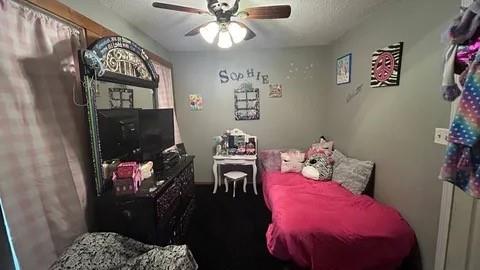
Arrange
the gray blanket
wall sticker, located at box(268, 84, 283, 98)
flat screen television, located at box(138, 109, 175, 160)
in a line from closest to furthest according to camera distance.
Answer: the gray blanket → flat screen television, located at box(138, 109, 175, 160) → wall sticker, located at box(268, 84, 283, 98)

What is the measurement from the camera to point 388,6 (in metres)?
2.13

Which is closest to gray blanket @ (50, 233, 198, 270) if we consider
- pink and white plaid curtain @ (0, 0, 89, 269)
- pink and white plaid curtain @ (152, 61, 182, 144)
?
pink and white plaid curtain @ (0, 0, 89, 269)

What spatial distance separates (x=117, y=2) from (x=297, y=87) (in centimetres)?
278

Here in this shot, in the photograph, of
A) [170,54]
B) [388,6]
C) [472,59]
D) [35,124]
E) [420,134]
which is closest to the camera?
[472,59]

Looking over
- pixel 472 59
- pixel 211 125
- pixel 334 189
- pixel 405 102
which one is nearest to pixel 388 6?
pixel 405 102

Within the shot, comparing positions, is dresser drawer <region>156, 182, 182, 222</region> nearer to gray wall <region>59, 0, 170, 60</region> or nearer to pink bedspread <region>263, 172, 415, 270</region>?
pink bedspread <region>263, 172, 415, 270</region>

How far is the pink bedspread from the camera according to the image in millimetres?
1639

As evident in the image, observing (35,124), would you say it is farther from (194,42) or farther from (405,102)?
(405,102)

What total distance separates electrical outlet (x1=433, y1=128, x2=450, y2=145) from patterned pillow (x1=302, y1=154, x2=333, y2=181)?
4.29ft

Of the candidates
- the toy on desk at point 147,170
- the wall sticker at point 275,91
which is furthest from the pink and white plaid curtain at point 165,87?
the wall sticker at point 275,91

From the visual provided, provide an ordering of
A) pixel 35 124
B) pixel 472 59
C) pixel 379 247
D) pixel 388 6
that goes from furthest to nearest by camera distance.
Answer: pixel 388 6 < pixel 379 247 < pixel 35 124 < pixel 472 59

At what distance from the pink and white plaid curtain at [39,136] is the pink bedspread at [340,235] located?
1.54 meters

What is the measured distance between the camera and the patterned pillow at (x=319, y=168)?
2.80 metres

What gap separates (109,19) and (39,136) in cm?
134
